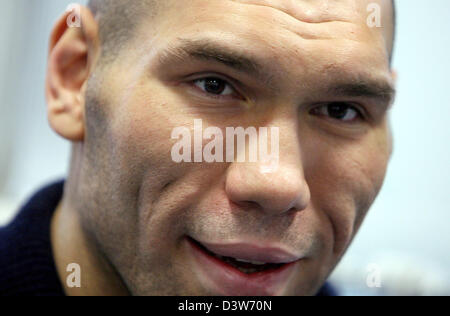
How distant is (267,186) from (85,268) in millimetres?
535

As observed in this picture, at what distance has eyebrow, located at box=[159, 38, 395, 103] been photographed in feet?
2.75

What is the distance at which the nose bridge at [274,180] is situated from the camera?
32.1 inches

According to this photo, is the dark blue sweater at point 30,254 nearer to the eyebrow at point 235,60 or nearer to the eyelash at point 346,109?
the eyebrow at point 235,60

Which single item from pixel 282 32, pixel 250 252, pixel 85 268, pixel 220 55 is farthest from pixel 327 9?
pixel 85 268

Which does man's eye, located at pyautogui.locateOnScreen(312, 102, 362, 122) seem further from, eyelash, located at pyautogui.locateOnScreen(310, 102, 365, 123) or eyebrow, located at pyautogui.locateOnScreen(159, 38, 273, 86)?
eyebrow, located at pyautogui.locateOnScreen(159, 38, 273, 86)

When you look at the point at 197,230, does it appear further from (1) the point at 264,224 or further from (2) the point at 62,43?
(2) the point at 62,43

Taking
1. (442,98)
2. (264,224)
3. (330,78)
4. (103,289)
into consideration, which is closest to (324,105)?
(330,78)

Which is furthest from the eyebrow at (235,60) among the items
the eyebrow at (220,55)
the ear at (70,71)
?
the ear at (70,71)

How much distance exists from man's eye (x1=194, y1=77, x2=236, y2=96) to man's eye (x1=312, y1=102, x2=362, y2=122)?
0.59 ft

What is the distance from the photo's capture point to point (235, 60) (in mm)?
842

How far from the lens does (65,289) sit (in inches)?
42.9

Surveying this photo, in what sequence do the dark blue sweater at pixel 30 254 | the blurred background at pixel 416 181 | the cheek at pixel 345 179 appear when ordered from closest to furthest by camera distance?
the cheek at pixel 345 179 < the dark blue sweater at pixel 30 254 < the blurred background at pixel 416 181

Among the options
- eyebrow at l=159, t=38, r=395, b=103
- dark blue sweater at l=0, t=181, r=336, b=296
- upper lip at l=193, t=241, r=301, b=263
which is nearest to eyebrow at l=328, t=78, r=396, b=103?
eyebrow at l=159, t=38, r=395, b=103

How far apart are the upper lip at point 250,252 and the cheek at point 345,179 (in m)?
0.13
